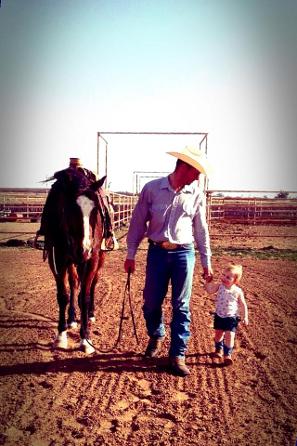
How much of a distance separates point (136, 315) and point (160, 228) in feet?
5.70

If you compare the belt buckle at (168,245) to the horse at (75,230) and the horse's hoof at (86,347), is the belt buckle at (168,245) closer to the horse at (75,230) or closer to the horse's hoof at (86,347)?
the horse at (75,230)

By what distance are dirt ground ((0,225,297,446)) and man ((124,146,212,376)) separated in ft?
1.29

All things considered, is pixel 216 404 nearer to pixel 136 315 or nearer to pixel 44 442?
pixel 44 442

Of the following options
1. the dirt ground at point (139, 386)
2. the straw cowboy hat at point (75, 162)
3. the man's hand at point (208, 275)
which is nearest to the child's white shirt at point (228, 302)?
the man's hand at point (208, 275)

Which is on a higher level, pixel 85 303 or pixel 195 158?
pixel 195 158

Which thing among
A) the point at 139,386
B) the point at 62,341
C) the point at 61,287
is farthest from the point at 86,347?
the point at 139,386

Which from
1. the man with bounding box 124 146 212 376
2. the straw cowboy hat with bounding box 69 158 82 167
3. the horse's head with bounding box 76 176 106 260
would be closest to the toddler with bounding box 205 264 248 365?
the man with bounding box 124 146 212 376

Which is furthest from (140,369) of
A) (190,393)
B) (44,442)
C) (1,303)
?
(1,303)

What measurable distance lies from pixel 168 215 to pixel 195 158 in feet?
1.78

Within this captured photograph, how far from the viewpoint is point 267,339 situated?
367cm

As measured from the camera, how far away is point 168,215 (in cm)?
300

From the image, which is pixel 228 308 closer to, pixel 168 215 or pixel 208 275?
pixel 208 275

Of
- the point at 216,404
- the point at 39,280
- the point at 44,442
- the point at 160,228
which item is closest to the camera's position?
the point at 44,442

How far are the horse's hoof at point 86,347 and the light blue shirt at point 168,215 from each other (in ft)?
3.16
